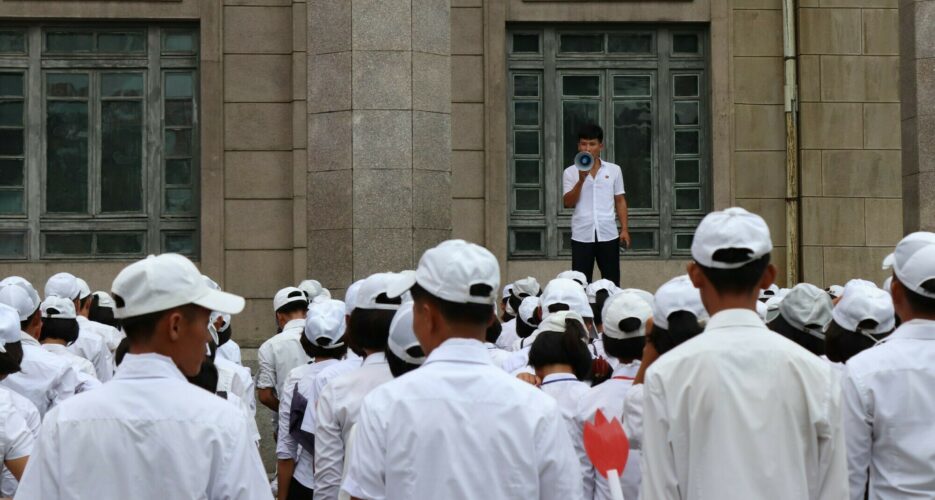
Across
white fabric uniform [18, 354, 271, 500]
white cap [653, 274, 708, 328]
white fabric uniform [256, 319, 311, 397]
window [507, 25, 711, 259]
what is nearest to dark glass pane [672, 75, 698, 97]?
window [507, 25, 711, 259]

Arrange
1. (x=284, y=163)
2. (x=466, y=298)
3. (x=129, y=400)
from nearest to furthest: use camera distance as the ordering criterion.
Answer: (x=129, y=400) < (x=466, y=298) < (x=284, y=163)

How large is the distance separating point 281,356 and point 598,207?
15.3 feet

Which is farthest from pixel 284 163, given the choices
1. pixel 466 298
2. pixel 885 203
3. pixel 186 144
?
pixel 466 298

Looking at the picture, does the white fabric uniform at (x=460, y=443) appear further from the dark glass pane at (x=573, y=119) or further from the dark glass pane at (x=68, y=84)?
the dark glass pane at (x=68, y=84)

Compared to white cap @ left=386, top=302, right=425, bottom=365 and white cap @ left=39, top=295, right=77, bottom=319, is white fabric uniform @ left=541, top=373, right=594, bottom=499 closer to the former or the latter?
white cap @ left=386, top=302, right=425, bottom=365

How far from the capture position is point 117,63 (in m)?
17.0

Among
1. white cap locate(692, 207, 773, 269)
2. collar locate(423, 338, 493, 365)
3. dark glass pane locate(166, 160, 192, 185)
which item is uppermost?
dark glass pane locate(166, 160, 192, 185)

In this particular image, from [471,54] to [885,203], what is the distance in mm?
5152

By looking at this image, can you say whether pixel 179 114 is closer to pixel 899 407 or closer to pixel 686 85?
pixel 686 85

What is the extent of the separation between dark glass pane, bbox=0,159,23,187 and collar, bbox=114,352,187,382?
13626mm

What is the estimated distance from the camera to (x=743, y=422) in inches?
164

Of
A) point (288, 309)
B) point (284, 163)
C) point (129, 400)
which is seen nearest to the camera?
point (129, 400)

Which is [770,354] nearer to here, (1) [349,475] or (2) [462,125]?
(1) [349,475]

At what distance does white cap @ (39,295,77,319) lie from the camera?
30.7ft
